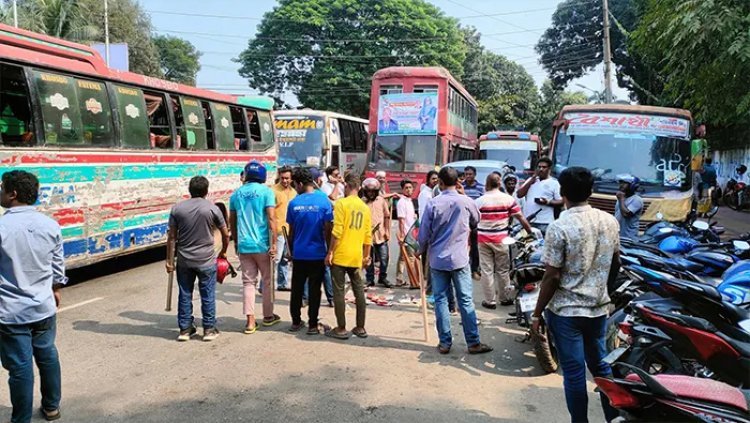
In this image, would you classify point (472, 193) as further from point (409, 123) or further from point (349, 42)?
point (349, 42)

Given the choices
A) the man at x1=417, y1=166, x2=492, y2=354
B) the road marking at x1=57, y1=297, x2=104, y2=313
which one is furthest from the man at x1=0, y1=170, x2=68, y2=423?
the road marking at x1=57, y1=297, x2=104, y2=313

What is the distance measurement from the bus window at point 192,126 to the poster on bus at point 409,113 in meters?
6.64

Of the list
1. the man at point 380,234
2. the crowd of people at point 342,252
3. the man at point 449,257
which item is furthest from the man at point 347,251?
the man at point 380,234

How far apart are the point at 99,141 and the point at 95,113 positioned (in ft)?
1.28

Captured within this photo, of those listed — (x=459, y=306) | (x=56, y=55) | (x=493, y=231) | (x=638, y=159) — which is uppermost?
(x=56, y=55)

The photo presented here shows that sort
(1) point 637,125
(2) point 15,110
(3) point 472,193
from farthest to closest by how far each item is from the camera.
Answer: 1. (1) point 637,125
2. (3) point 472,193
3. (2) point 15,110

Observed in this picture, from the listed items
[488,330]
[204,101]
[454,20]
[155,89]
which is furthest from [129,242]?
[454,20]

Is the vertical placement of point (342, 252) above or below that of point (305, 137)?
below

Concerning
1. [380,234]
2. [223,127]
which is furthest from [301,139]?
[380,234]

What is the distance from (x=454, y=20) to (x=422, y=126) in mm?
24002

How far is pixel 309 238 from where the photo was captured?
18.6 feet

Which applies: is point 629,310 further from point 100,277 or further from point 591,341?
A: point 100,277

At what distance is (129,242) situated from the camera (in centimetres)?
868

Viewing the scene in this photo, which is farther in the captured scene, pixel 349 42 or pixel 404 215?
pixel 349 42
